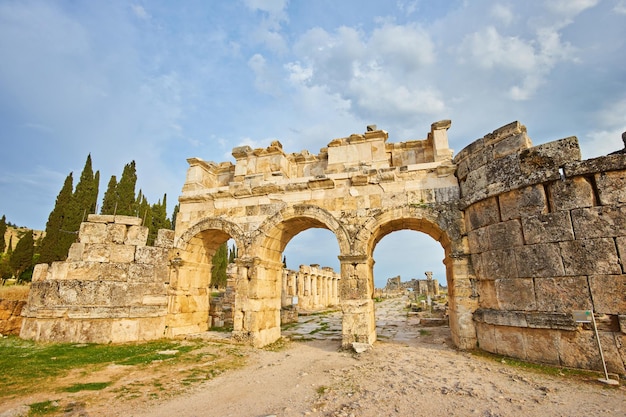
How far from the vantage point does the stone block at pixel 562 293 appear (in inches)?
Answer: 203

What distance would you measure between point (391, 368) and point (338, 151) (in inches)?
218

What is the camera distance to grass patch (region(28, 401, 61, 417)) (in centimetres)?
370

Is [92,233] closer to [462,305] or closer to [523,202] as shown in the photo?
[462,305]

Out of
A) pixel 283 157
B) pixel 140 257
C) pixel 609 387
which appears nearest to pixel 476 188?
pixel 609 387

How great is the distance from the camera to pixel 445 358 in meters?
6.18

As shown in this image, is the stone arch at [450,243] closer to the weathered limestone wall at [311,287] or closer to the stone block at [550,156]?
the stone block at [550,156]

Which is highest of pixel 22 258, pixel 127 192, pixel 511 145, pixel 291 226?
pixel 127 192

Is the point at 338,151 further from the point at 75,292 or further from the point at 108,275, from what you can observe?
the point at 75,292

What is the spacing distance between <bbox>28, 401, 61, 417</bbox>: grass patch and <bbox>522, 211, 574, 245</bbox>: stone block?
24.1 feet

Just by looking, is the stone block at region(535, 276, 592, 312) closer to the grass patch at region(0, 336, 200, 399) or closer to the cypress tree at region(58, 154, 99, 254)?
the grass patch at region(0, 336, 200, 399)

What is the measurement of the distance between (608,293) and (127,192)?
30811 mm

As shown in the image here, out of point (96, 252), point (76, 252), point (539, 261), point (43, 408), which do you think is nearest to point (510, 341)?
point (539, 261)

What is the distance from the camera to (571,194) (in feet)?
17.9

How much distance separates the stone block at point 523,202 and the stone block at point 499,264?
0.68m
